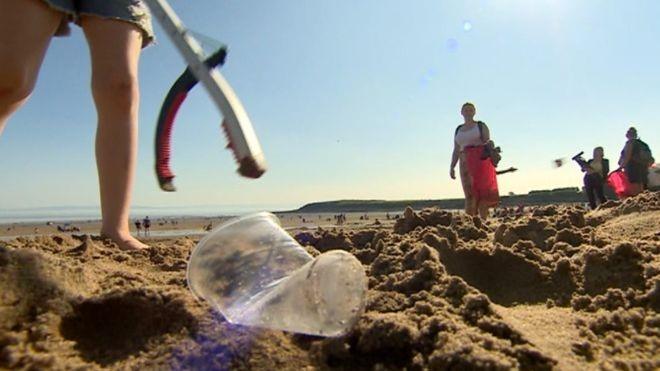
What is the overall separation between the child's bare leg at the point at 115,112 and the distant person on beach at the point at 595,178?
9282 millimetres

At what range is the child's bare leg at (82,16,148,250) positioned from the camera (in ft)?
8.52

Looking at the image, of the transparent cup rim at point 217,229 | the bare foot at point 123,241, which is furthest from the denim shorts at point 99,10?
the transparent cup rim at point 217,229

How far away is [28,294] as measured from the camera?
151 centimetres

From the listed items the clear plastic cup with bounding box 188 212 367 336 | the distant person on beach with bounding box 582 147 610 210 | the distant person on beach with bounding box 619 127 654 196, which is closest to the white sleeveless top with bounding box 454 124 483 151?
the distant person on beach with bounding box 619 127 654 196

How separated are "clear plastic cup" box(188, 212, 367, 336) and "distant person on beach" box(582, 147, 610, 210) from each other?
9669 mm

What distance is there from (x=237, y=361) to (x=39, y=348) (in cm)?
47

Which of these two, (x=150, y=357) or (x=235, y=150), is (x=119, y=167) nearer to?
(x=235, y=150)

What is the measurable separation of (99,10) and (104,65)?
9.8 inches

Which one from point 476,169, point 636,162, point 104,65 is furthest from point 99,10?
point 636,162

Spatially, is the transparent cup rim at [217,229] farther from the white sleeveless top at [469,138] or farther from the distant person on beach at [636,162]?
the distant person on beach at [636,162]

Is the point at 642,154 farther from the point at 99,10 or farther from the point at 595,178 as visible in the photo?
the point at 99,10

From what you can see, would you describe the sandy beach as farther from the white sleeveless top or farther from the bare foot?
the white sleeveless top

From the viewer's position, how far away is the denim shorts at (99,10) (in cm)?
246

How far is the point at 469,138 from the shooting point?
22.6 feet
